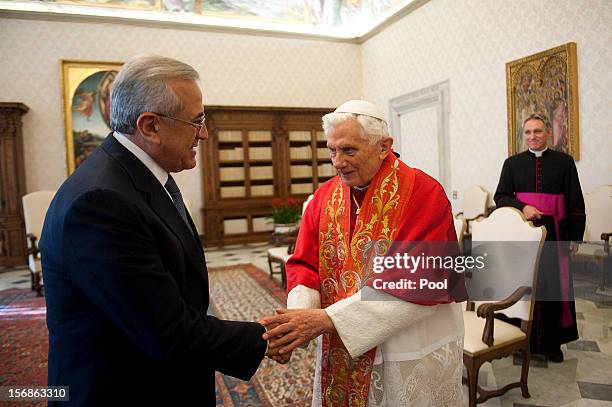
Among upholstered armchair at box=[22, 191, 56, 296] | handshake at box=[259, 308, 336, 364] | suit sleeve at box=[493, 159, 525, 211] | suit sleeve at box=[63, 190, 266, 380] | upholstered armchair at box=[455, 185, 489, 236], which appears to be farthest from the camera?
upholstered armchair at box=[455, 185, 489, 236]

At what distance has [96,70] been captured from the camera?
334 inches

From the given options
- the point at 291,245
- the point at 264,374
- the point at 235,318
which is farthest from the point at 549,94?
the point at 264,374

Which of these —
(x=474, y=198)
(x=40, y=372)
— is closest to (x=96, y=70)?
(x=40, y=372)

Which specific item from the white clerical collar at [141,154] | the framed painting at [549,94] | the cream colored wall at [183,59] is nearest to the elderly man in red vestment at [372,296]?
the white clerical collar at [141,154]

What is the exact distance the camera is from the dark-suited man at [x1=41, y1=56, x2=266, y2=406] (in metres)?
1.02

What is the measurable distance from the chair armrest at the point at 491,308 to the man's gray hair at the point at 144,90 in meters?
1.94

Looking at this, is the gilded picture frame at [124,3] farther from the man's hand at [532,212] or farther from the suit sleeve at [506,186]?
the man's hand at [532,212]

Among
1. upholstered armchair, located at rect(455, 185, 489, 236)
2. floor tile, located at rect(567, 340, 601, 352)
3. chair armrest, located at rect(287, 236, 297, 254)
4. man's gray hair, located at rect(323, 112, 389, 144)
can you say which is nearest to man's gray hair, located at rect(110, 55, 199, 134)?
man's gray hair, located at rect(323, 112, 389, 144)

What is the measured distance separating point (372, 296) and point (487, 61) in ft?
20.5

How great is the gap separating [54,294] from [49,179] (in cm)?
846

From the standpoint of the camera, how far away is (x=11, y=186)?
7680 mm

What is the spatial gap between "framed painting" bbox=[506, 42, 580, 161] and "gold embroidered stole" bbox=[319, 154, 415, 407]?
4694mm

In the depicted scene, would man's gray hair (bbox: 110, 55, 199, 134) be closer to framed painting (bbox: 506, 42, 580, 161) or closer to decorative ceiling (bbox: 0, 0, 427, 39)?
framed painting (bbox: 506, 42, 580, 161)

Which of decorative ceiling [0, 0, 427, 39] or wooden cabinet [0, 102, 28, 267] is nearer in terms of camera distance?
wooden cabinet [0, 102, 28, 267]
